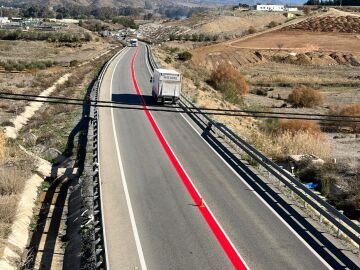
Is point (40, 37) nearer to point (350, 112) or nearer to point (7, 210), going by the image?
point (350, 112)

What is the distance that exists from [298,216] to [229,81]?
46364 mm

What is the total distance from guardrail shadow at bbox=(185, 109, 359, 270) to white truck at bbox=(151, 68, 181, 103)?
964cm

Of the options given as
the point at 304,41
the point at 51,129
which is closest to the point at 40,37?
the point at 304,41

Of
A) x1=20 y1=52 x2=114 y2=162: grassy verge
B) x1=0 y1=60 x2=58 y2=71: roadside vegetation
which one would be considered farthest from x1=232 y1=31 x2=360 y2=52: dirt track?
x1=20 y1=52 x2=114 y2=162: grassy verge

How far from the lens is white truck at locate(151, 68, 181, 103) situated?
33.8 metres

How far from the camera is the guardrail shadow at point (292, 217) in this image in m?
13.7

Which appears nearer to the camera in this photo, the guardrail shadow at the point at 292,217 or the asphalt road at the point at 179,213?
the asphalt road at the point at 179,213

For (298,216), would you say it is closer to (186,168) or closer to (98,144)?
(186,168)

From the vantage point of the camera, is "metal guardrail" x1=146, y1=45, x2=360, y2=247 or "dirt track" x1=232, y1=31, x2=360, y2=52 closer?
"metal guardrail" x1=146, y1=45, x2=360, y2=247

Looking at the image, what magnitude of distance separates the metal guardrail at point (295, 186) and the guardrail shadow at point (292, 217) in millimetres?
507

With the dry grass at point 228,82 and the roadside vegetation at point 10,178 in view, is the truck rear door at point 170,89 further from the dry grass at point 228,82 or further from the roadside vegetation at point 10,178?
the dry grass at point 228,82

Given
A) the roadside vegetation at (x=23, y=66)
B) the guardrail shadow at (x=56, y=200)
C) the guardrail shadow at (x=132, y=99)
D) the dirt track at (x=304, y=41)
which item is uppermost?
the dirt track at (x=304, y=41)

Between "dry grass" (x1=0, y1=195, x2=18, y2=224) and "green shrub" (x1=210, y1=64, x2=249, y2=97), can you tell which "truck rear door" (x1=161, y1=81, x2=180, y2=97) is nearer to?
"dry grass" (x1=0, y1=195, x2=18, y2=224)

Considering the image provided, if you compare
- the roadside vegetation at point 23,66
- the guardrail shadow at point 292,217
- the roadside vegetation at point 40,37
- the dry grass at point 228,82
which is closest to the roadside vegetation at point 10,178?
the guardrail shadow at point 292,217
